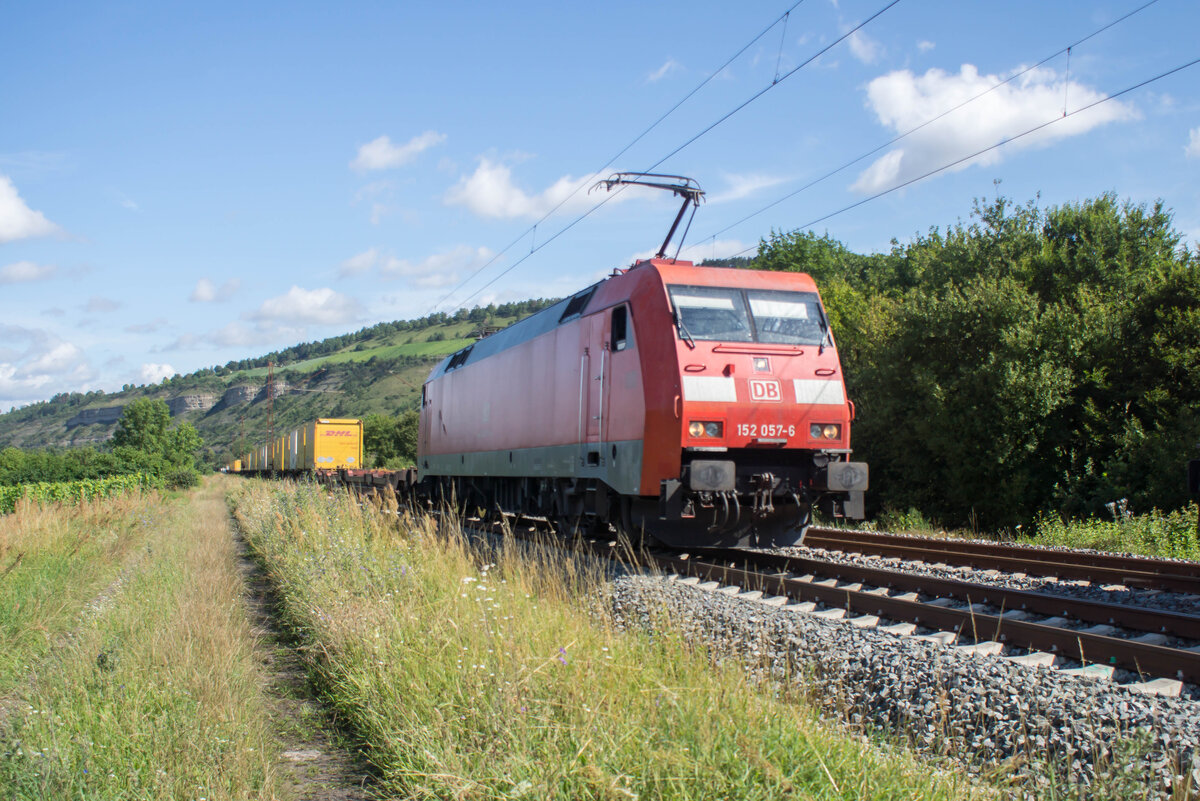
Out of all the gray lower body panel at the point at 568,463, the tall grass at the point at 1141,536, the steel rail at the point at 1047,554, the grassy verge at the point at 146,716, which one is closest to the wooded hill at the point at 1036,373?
the tall grass at the point at 1141,536

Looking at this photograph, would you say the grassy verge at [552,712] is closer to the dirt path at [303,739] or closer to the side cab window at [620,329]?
the dirt path at [303,739]

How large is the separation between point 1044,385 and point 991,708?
17280mm

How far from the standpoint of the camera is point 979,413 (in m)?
20.8

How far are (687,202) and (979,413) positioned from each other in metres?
11.7

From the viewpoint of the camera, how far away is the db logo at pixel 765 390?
9734mm

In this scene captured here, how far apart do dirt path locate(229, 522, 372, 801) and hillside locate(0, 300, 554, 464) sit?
9831 cm

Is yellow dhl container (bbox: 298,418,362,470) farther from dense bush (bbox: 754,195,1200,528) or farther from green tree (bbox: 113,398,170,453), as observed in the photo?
green tree (bbox: 113,398,170,453)

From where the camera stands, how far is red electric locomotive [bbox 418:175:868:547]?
949cm

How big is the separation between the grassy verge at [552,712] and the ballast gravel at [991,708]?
563 mm

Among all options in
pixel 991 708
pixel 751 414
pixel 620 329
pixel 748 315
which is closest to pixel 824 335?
pixel 748 315

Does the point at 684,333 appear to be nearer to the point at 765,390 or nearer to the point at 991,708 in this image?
the point at 765,390

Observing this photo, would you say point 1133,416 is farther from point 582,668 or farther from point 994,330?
point 582,668

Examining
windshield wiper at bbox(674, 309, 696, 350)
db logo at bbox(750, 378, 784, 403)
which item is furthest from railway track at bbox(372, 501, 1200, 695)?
windshield wiper at bbox(674, 309, 696, 350)

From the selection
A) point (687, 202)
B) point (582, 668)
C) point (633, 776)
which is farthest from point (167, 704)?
point (687, 202)
